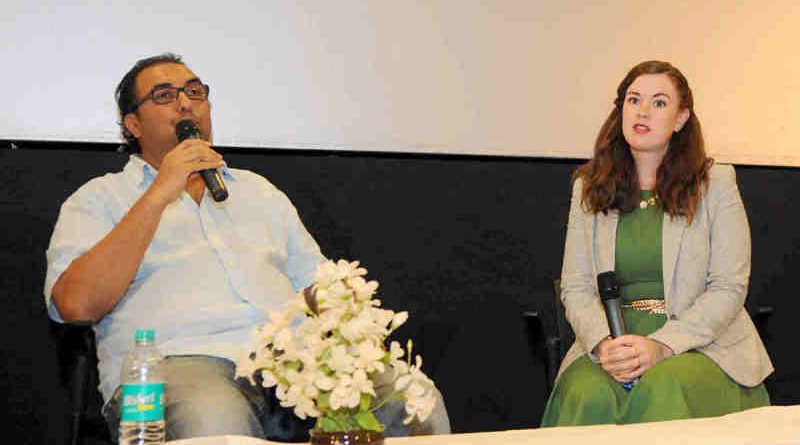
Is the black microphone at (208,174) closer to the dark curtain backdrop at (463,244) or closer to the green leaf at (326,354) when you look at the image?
the dark curtain backdrop at (463,244)

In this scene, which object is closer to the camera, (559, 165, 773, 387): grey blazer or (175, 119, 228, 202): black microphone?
(175, 119, 228, 202): black microphone

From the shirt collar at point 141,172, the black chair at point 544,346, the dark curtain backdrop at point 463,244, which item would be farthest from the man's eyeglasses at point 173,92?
the black chair at point 544,346

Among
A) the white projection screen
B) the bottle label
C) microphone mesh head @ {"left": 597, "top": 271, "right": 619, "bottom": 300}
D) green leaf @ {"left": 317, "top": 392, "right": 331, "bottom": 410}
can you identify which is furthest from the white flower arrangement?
the white projection screen

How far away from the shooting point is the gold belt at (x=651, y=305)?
303 centimetres

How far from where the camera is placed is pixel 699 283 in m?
3.04

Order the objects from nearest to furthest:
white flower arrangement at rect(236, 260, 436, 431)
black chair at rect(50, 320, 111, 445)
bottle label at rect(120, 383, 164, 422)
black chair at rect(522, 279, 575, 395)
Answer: white flower arrangement at rect(236, 260, 436, 431)
bottle label at rect(120, 383, 164, 422)
black chair at rect(50, 320, 111, 445)
black chair at rect(522, 279, 575, 395)

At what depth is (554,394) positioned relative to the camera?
9.76 ft

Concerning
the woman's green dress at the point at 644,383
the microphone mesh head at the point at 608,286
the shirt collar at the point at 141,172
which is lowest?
the woman's green dress at the point at 644,383

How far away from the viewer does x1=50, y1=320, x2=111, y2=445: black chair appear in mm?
2420

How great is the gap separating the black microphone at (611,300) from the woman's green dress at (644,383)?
0.46ft

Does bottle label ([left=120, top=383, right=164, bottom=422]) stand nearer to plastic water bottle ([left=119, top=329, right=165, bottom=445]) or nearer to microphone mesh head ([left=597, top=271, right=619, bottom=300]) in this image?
plastic water bottle ([left=119, top=329, right=165, bottom=445])

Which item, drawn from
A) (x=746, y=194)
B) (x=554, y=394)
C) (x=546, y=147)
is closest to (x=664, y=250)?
(x=554, y=394)

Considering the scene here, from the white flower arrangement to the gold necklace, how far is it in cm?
161

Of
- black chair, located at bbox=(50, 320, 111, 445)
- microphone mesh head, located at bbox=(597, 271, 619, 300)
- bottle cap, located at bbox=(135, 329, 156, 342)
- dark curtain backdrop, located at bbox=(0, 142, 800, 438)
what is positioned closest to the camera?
bottle cap, located at bbox=(135, 329, 156, 342)
